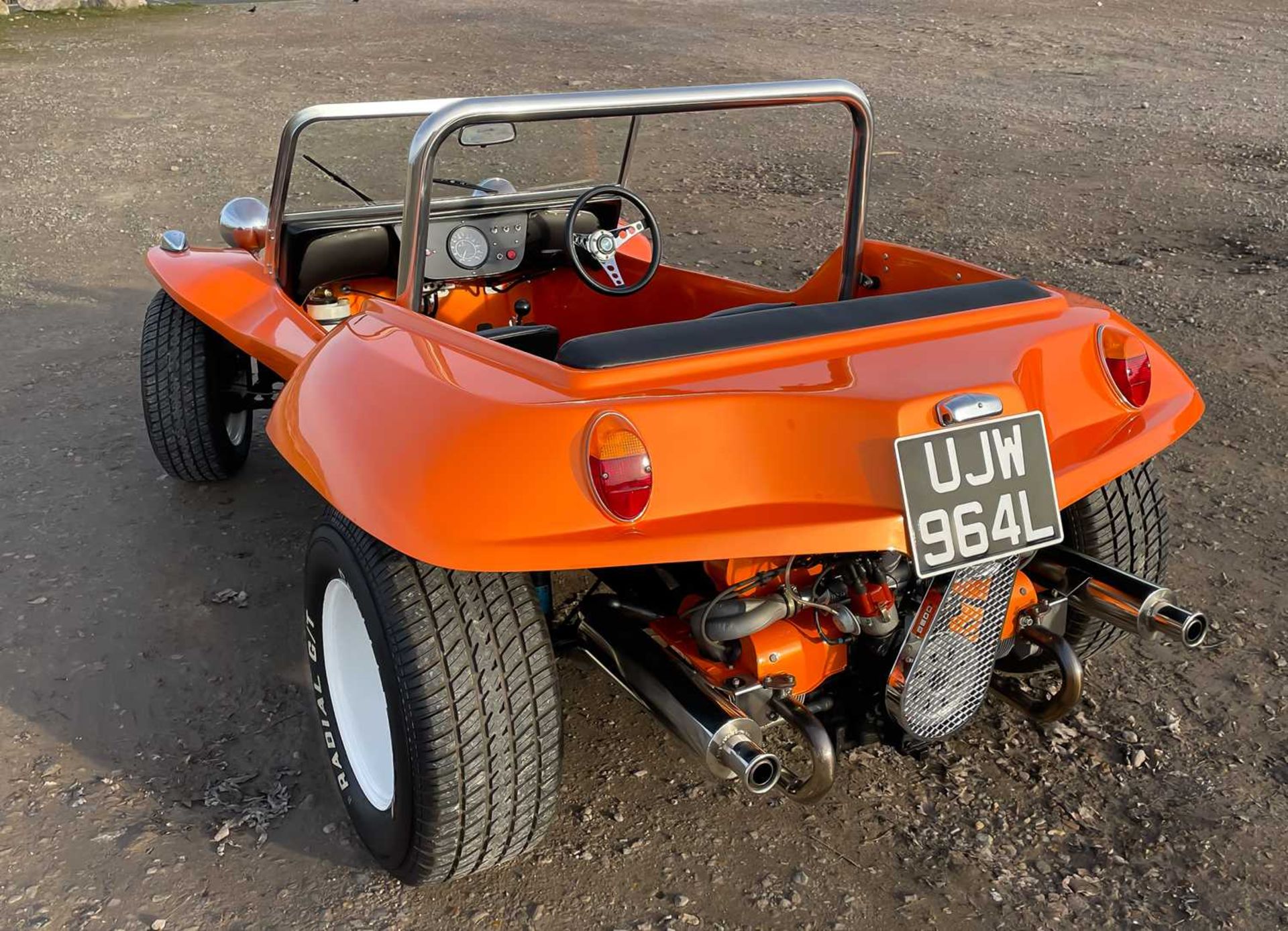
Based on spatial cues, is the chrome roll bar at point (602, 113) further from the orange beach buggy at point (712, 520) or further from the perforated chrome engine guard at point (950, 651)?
the perforated chrome engine guard at point (950, 651)

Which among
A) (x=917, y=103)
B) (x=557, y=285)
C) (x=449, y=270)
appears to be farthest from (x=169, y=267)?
(x=917, y=103)

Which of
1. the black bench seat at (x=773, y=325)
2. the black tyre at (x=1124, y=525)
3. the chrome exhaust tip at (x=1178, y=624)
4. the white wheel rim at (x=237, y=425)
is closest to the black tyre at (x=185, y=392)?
the white wheel rim at (x=237, y=425)

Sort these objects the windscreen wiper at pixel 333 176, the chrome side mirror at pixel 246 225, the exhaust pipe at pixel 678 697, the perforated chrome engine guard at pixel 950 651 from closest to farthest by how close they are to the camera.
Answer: the exhaust pipe at pixel 678 697 < the perforated chrome engine guard at pixel 950 651 < the windscreen wiper at pixel 333 176 < the chrome side mirror at pixel 246 225

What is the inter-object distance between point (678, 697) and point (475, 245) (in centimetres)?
224

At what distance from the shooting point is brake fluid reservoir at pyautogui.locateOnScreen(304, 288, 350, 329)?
414cm

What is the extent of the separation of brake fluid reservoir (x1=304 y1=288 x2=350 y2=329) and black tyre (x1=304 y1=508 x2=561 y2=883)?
166 centimetres

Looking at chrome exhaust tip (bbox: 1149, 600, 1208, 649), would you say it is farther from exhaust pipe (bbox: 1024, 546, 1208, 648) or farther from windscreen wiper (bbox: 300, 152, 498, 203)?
windscreen wiper (bbox: 300, 152, 498, 203)

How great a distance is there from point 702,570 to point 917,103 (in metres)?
9.83

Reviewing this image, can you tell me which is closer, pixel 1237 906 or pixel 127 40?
pixel 1237 906

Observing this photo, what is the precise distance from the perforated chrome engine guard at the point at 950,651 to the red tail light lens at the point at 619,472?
0.76 metres

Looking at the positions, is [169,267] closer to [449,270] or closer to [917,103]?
[449,270]

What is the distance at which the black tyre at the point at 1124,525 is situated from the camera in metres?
3.06

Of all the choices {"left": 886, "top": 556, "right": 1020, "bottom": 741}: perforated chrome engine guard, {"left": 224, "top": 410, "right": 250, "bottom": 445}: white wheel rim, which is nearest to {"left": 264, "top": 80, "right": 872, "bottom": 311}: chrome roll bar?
{"left": 886, "top": 556, "right": 1020, "bottom": 741}: perforated chrome engine guard

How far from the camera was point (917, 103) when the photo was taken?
11555 millimetres
